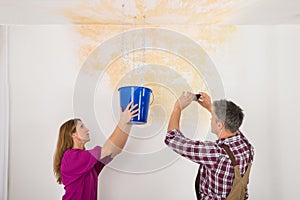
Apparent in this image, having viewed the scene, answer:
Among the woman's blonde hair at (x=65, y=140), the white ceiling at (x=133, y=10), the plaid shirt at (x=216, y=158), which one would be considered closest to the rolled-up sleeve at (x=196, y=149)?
the plaid shirt at (x=216, y=158)

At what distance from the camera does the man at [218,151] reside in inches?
65.1

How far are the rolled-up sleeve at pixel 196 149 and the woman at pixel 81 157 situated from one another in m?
0.24

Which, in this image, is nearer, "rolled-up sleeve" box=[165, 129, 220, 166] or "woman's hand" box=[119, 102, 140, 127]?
"rolled-up sleeve" box=[165, 129, 220, 166]

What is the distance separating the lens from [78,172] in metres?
1.89

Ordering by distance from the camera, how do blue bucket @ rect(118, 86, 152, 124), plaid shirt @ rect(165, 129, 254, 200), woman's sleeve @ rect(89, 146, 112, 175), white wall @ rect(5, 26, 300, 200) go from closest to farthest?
plaid shirt @ rect(165, 129, 254, 200) → blue bucket @ rect(118, 86, 152, 124) → woman's sleeve @ rect(89, 146, 112, 175) → white wall @ rect(5, 26, 300, 200)

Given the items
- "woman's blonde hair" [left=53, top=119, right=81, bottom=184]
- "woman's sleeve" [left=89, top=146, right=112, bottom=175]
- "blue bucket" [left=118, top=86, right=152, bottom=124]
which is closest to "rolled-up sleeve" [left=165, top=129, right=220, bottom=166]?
"blue bucket" [left=118, top=86, right=152, bottom=124]

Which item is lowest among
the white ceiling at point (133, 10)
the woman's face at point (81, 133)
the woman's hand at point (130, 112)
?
the woman's face at point (81, 133)

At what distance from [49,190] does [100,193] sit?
31cm

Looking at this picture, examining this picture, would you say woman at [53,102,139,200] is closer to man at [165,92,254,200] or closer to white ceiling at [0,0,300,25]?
man at [165,92,254,200]

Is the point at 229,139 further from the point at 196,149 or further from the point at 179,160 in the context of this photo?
the point at 179,160

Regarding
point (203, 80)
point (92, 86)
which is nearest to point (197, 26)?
point (203, 80)

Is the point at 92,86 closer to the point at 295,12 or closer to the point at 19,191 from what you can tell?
the point at 19,191

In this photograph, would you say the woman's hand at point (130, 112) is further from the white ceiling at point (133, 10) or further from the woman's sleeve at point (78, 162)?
the white ceiling at point (133, 10)

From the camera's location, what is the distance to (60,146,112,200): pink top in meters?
1.88
